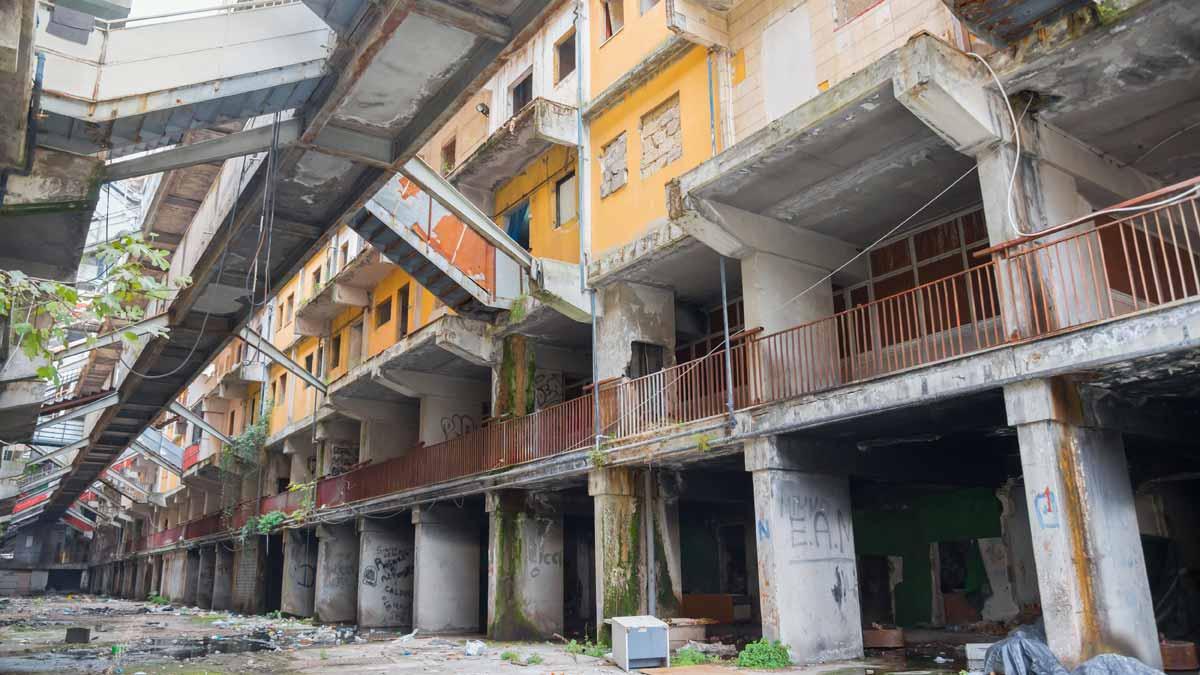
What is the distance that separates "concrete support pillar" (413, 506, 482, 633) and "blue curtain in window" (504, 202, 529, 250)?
7157mm

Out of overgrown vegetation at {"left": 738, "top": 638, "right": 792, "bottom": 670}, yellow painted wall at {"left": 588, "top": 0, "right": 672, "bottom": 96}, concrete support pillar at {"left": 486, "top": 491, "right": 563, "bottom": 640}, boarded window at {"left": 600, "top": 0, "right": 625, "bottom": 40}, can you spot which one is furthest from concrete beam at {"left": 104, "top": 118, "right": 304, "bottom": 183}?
concrete support pillar at {"left": 486, "top": 491, "right": 563, "bottom": 640}

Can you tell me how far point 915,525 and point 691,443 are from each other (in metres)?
6.69

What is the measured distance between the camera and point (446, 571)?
71.2 feet

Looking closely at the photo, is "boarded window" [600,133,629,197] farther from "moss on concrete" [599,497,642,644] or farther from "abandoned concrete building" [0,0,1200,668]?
"moss on concrete" [599,497,642,644]

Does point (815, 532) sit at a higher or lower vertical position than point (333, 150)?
lower

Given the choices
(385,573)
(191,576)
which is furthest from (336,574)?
(191,576)

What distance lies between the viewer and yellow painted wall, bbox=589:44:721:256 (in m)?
15.1

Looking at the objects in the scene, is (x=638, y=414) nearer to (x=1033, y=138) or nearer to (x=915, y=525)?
(x=915, y=525)

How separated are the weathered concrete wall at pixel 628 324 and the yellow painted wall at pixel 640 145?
104 cm

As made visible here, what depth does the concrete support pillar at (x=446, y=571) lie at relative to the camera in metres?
21.2

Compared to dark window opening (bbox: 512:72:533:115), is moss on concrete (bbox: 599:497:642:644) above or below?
below

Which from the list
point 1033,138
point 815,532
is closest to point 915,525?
point 815,532

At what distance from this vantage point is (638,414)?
1538 centimetres

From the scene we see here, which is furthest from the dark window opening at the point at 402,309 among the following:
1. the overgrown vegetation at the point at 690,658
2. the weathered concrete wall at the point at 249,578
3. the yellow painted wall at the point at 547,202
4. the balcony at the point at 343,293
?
the weathered concrete wall at the point at 249,578
